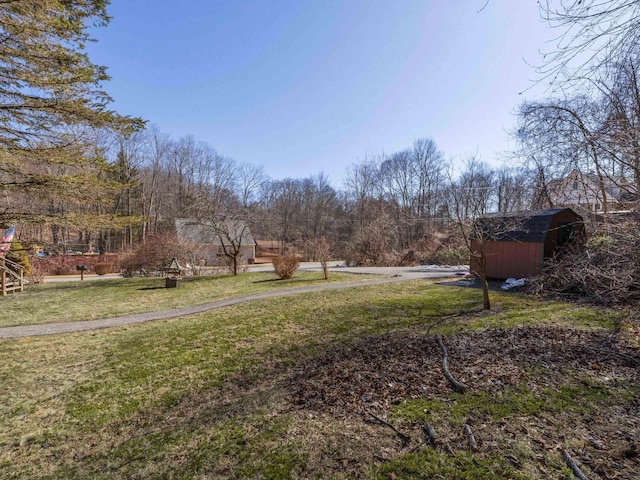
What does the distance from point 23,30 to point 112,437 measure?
18.7 ft

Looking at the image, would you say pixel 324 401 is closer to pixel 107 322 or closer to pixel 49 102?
pixel 49 102

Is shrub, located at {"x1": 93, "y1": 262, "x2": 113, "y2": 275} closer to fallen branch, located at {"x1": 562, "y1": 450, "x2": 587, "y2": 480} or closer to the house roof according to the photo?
the house roof

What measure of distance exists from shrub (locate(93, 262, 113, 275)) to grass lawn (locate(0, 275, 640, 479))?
1770 cm

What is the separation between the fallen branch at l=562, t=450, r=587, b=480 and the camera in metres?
2.05

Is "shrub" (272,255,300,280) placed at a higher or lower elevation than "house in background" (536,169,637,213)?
lower

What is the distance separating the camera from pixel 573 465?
213cm

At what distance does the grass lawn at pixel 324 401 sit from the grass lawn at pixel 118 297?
2437 millimetres

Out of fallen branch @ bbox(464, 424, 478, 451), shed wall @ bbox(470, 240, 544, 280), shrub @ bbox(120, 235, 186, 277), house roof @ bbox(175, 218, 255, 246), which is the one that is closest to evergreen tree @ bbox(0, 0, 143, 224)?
fallen branch @ bbox(464, 424, 478, 451)

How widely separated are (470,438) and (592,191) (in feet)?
22.4

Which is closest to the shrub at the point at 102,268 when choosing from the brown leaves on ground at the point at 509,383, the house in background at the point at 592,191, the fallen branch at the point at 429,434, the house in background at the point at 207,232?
the house in background at the point at 207,232

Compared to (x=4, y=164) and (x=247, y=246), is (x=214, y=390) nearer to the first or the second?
(x=4, y=164)

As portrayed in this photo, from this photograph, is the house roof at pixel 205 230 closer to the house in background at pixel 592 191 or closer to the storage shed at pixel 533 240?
the storage shed at pixel 533 240

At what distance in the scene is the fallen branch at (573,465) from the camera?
205cm

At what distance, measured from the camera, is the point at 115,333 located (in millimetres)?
6785
